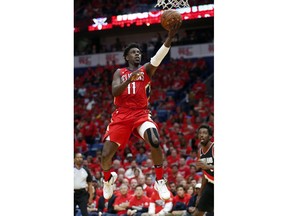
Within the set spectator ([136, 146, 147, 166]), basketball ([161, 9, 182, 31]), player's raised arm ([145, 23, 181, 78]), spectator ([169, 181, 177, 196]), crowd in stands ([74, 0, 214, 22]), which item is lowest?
spectator ([169, 181, 177, 196])

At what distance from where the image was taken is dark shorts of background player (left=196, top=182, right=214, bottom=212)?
8734 millimetres

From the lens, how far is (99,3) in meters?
23.9

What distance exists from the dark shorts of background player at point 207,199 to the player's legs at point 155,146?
124cm

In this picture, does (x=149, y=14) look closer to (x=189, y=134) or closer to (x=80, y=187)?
(x=189, y=134)

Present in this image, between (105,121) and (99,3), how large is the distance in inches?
221

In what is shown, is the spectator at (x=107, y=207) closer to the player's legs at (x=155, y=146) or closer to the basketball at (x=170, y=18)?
the player's legs at (x=155, y=146)

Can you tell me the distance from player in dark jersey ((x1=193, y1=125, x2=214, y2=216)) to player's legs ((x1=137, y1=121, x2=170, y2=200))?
3.22ft

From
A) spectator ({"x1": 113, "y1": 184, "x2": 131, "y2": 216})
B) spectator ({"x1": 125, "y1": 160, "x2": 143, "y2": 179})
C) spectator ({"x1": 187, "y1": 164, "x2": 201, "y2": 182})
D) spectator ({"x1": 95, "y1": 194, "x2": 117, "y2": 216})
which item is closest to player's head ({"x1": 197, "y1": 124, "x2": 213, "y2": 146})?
spectator ({"x1": 113, "y1": 184, "x2": 131, "y2": 216})

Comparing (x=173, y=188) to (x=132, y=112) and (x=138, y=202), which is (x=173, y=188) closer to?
(x=138, y=202)

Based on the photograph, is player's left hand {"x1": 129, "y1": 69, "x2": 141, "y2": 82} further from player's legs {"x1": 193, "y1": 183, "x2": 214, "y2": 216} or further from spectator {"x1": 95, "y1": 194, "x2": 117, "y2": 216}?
spectator {"x1": 95, "y1": 194, "x2": 117, "y2": 216}

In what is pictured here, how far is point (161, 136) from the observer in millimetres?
17766

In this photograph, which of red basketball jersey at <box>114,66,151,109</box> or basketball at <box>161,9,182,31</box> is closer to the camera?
basketball at <box>161,9,182,31</box>

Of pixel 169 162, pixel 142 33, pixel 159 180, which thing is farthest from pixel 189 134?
pixel 159 180

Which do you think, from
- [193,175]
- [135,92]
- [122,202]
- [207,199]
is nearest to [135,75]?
[135,92]
